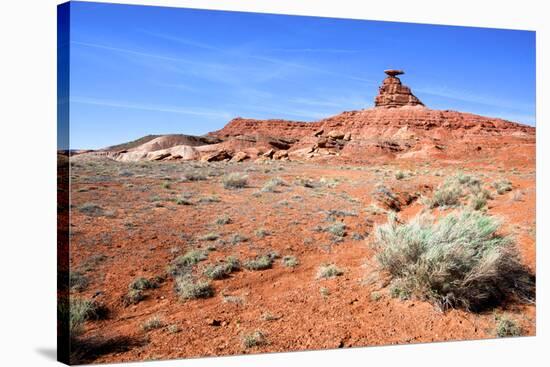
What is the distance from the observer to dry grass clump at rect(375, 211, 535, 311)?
628 cm

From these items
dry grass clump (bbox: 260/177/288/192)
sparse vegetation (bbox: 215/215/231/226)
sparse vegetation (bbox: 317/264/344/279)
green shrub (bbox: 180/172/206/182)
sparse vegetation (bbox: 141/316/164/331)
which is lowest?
sparse vegetation (bbox: 141/316/164/331)

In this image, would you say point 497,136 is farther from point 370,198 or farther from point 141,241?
point 141,241

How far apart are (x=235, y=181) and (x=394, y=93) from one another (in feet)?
9.50

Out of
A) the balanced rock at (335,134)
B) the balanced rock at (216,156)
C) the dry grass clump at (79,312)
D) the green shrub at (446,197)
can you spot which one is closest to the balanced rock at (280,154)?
the balanced rock at (335,134)

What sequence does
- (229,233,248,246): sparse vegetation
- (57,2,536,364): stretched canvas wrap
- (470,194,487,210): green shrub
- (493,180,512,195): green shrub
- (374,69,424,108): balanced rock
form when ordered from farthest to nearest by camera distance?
(493,180,512,195): green shrub
(470,194,487,210): green shrub
(374,69,424,108): balanced rock
(229,233,248,246): sparse vegetation
(57,2,536,364): stretched canvas wrap

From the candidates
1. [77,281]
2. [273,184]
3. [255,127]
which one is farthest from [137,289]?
[273,184]

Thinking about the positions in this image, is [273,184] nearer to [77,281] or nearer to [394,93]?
[394,93]

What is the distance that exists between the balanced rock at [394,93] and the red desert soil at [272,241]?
0.13 metres

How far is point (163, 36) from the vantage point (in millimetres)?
6312

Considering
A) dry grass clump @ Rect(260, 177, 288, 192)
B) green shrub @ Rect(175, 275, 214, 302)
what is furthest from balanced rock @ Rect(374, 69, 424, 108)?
green shrub @ Rect(175, 275, 214, 302)

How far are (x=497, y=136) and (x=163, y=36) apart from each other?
6729 mm

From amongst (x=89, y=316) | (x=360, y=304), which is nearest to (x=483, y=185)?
(x=360, y=304)

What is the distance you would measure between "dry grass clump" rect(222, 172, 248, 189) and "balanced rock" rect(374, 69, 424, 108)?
2.45m

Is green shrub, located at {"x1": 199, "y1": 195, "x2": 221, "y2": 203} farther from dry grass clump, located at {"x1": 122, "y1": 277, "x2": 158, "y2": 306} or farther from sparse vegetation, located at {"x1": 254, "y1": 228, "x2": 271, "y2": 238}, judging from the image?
dry grass clump, located at {"x1": 122, "y1": 277, "x2": 158, "y2": 306}
